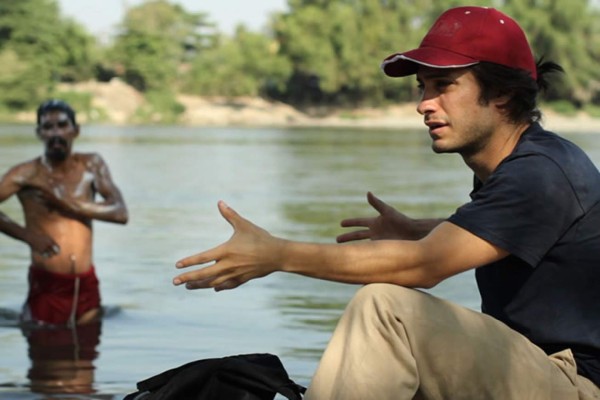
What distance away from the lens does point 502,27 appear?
3.61 m

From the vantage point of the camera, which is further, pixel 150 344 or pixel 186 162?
pixel 186 162

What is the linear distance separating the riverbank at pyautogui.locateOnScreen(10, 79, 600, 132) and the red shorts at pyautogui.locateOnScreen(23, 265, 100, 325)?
7021 cm

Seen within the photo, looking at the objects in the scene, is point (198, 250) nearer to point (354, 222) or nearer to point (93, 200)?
point (93, 200)

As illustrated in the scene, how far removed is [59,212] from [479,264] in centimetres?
554

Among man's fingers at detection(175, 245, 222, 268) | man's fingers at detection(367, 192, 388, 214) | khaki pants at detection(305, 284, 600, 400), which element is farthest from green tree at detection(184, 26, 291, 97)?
man's fingers at detection(175, 245, 222, 268)

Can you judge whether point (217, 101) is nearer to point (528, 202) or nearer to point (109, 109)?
point (109, 109)

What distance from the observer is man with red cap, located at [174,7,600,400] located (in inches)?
131

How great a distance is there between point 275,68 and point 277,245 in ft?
278

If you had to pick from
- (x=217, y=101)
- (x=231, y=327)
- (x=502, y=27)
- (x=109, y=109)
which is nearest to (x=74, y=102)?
(x=109, y=109)

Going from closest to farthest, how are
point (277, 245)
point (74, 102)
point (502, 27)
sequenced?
point (277, 245) → point (502, 27) → point (74, 102)

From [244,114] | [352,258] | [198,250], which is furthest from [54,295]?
[244,114]

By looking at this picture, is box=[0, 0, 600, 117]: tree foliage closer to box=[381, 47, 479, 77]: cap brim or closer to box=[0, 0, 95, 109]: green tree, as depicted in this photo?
box=[0, 0, 95, 109]: green tree

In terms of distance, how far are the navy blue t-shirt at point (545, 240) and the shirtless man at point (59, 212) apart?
5.20 m

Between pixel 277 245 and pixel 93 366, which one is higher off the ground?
pixel 277 245
